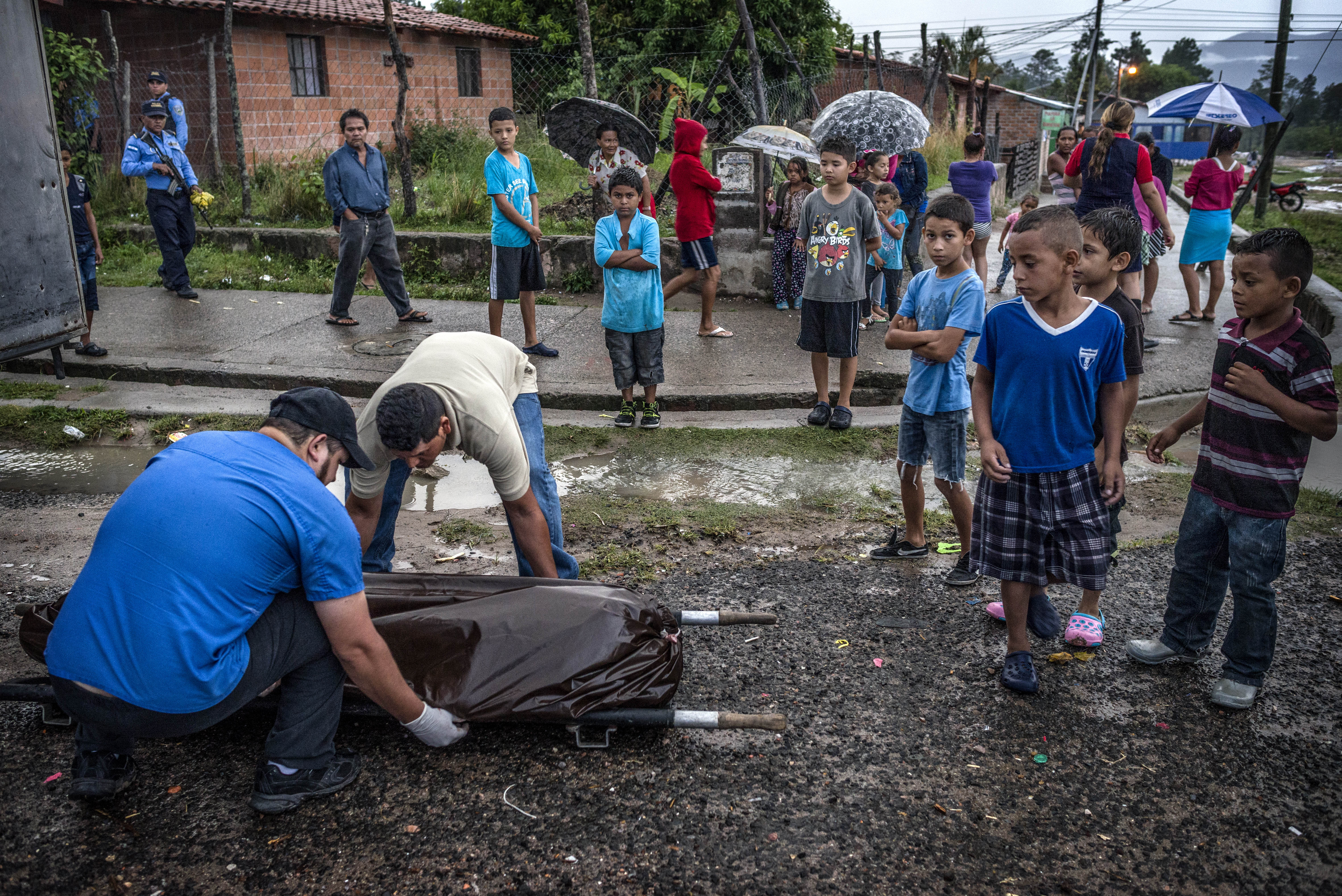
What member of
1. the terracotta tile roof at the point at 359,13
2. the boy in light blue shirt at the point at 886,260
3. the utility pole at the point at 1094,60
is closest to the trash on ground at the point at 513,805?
the boy in light blue shirt at the point at 886,260

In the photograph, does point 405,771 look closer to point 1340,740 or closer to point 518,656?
point 518,656

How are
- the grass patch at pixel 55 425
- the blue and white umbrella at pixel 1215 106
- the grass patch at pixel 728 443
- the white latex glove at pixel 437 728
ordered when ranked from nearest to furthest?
the white latex glove at pixel 437 728
the grass patch at pixel 728 443
the grass patch at pixel 55 425
the blue and white umbrella at pixel 1215 106

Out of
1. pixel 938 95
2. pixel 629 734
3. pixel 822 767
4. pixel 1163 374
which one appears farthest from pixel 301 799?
pixel 938 95

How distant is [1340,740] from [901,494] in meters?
2.11

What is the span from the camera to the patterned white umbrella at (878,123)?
7.74 meters

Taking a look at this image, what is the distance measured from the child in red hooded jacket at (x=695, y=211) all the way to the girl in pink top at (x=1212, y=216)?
4.13 meters

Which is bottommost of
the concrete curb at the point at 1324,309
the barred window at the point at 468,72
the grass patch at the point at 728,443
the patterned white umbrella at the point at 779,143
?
the grass patch at the point at 728,443

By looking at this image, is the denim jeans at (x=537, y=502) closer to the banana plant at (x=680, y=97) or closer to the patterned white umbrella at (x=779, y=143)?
the patterned white umbrella at (x=779, y=143)

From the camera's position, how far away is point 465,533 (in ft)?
15.0

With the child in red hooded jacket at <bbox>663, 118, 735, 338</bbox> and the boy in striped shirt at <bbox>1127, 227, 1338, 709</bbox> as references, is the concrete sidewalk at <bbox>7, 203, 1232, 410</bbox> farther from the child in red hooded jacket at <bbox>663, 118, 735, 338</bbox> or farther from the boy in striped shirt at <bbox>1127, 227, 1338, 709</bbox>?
the boy in striped shirt at <bbox>1127, 227, 1338, 709</bbox>

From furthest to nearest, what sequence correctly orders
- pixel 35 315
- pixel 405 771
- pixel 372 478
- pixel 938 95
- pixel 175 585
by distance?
pixel 938 95 < pixel 35 315 < pixel 372 478 < pixel 405 771 < pixel 175 585

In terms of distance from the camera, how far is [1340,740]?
2.98m

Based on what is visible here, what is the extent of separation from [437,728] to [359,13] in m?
18.0

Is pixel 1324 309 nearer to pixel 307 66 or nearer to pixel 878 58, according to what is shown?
pixel 878 58
